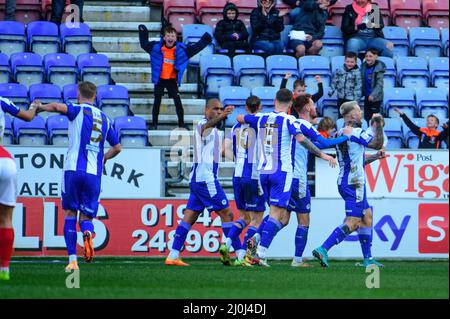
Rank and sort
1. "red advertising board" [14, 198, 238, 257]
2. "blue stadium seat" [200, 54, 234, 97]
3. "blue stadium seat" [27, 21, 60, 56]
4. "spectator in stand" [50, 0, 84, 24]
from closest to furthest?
"red advertising board" [14, 198, 238, 257] < "blue stadium seat" [200, 54, 234, 97] < "blue stadium seat" [27, 21, 60, 56] < "spectator in stand" [50, 0, 84, 24]

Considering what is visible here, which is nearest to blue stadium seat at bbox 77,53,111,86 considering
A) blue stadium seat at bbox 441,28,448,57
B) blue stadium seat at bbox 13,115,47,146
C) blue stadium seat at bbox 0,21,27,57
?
blue stadium seat at bbox 0,21,27,57

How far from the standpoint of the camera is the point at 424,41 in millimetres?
22250

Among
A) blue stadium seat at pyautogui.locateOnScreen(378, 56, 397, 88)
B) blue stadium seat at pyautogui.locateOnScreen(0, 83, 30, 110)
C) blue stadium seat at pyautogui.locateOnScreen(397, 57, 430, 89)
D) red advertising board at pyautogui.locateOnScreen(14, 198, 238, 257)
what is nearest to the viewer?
red advertising board at pyautogui.locateOnScreen(14, 198, 238, 257)

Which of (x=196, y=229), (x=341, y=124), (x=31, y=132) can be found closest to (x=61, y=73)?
(x=31, y=132)

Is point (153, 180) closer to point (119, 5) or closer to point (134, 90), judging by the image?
point (134, 90)

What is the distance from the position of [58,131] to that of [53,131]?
83 mm

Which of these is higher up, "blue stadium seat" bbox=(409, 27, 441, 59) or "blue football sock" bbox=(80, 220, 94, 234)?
"blue stadium seat" bbox=(409, 27, 441, 59)

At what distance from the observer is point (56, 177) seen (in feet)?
57.6

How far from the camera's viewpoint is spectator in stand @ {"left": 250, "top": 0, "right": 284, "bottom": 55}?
68.2 ft

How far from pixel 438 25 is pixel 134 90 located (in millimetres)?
6354

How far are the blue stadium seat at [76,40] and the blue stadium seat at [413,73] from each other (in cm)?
567

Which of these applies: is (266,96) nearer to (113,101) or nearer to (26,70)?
(113,101)

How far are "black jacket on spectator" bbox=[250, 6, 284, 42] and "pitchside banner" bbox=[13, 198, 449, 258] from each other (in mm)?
4621

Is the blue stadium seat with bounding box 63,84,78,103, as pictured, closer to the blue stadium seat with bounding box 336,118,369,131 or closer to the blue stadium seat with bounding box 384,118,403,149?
the blue stadium seat with bounding box 336,118,369,131
